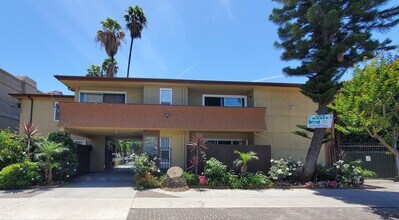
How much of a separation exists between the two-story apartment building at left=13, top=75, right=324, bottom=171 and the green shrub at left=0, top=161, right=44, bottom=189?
2983 millimetres

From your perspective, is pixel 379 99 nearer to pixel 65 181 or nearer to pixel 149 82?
pixel 149 82

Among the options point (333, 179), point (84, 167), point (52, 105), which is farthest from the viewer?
point (52, 105)

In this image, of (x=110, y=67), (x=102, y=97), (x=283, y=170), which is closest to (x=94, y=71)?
(x=110, y=67)

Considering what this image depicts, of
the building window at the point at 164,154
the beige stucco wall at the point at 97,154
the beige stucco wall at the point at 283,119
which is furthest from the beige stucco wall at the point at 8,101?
the beige stucco wall at the point at 283,119

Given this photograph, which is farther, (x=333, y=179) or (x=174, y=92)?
(x=174, y=92)

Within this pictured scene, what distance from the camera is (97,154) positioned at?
80.8 ft

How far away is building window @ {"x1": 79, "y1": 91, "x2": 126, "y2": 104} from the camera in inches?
835

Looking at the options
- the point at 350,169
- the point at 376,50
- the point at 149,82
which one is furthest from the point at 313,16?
the point at 149,82

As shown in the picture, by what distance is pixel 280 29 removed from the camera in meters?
19.0

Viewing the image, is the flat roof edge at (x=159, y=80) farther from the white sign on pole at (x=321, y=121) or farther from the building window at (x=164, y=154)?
the white sign on pole at (x=321, y=121)

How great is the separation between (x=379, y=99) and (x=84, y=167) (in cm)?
1762

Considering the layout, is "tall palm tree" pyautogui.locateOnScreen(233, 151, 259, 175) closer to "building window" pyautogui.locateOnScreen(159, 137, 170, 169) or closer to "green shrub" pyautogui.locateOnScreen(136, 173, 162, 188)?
"green shrub" pyautogui.locateOnScreen(136, 173, 162, 188)

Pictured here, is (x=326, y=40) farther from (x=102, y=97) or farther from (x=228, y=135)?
(x=102, y=97)

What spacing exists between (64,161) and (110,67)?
16.4 metres
